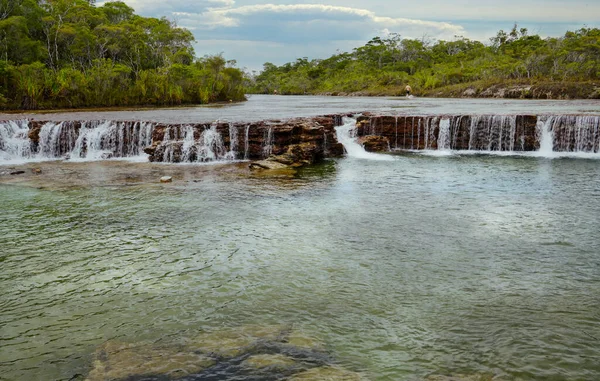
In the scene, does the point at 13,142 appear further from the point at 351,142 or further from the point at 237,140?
the point at 351,142

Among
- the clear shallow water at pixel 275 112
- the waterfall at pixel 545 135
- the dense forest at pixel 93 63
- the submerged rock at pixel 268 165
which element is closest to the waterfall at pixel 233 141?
the submerged rock at pixel 268 165

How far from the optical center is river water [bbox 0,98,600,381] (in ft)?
18.2

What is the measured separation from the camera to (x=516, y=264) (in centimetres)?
800

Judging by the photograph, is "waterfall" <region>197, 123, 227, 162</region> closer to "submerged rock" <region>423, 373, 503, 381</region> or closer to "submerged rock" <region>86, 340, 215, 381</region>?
"submerged rock" <region>86, 340, 215, 381</region>

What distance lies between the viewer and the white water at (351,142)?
20169 millimetres

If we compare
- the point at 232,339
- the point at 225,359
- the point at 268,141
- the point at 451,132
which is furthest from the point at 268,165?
the point at 225,359

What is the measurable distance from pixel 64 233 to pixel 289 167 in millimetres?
8968

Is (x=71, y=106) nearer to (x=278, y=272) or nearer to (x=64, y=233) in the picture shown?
(x=64, y=233)

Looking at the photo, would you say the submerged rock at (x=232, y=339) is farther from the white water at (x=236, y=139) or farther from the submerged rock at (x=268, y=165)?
the white water at (x=236, y=139)

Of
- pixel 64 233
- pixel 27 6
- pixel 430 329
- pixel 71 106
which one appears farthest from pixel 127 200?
pixel 27 6

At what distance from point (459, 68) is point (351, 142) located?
56339 millimetres

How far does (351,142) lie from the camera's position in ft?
71.7

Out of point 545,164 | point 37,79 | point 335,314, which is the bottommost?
point 335,314

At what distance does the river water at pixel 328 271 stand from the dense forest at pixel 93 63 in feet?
76.5
